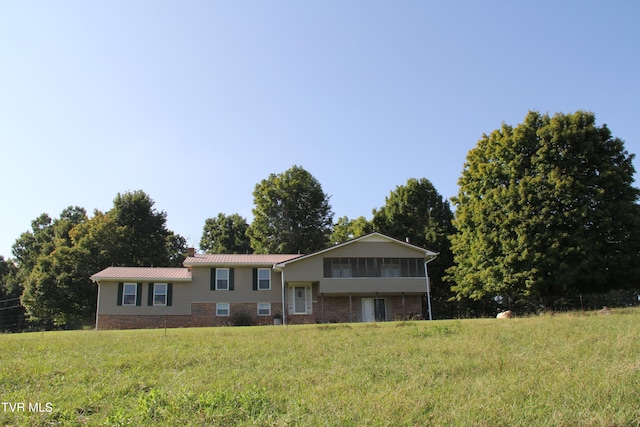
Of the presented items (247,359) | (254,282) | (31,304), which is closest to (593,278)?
(254,282)

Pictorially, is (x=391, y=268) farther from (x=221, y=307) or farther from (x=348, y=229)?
(x=348, y=229)

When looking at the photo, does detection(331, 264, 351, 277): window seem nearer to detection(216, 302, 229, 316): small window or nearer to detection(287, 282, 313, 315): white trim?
detection(287, 282, 313, 315): white trim

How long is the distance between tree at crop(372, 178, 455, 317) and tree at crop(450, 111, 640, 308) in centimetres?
1001

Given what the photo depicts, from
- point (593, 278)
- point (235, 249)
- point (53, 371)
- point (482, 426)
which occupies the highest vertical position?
point (235, 249)

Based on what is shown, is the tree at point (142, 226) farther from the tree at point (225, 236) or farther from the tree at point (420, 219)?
the tree at point (420, 219)

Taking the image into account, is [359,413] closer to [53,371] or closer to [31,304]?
[53,371]

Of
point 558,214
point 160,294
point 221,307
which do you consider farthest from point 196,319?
point 558,214

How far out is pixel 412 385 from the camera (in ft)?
22.9

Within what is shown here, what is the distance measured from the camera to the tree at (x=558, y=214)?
88.2ft

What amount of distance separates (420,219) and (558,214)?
16.9 meters

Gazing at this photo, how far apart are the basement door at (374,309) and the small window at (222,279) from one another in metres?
8.49

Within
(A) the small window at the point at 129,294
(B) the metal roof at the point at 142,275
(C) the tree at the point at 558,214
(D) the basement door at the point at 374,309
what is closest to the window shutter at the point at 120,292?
(A) the small window at the point at 129,294

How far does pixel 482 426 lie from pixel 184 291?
27.2 meters

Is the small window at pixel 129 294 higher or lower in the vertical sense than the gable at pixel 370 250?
lower
